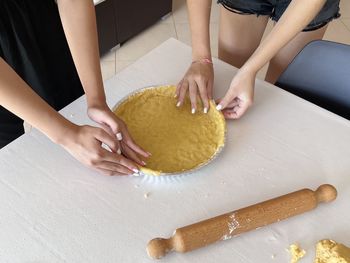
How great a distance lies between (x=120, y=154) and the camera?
745mm

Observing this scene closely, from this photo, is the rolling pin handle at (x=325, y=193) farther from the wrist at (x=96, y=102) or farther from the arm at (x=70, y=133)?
the wrist at (x=96, y=102)

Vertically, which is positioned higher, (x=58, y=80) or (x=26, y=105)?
(x=26, y=105)

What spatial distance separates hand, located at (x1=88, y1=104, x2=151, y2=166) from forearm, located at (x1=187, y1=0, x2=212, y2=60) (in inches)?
12.4

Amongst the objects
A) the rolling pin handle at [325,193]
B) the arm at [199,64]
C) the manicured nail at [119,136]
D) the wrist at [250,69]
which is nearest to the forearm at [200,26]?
the arm at [199,64]

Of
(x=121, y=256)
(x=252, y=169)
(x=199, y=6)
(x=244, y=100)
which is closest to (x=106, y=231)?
(x=121, y=256)

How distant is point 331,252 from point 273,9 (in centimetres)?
74

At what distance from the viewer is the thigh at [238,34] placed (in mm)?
1144

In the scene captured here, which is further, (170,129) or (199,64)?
(199,64)

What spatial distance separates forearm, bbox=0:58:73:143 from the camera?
0.66 meters

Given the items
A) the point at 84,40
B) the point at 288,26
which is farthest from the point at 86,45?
the point at 288,26

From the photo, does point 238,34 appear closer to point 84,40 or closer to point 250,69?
point 250,69

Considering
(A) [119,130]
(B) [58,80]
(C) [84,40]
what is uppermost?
(C) [84,40]

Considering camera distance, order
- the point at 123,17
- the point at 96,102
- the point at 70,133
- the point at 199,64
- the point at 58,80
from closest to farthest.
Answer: the point at 70,133
the point at 96,102
the point at 199,64
the point at 58,80
the point at 123,17

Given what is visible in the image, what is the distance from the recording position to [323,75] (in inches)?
39.2
